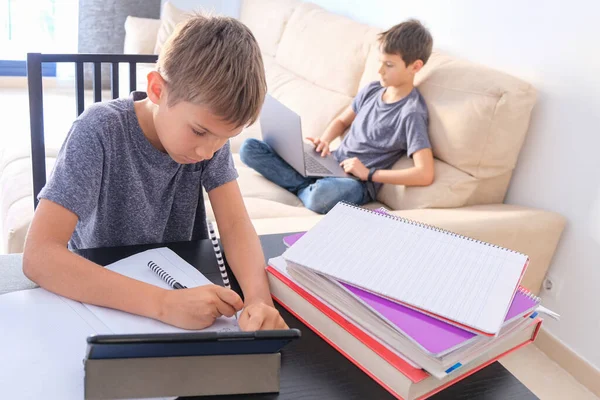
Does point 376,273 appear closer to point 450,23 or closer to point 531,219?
point 531,219

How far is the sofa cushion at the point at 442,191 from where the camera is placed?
6.46ft

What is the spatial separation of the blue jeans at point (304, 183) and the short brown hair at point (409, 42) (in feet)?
1.56

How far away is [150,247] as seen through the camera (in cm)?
93

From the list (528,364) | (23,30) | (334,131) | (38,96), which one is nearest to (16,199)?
(38,96)

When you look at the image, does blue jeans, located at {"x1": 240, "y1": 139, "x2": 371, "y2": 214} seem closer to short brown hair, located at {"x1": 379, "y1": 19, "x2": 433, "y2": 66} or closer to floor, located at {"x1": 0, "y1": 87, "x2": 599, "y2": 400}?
short brown hair, located at {"x1": 379, "y1": 19, "x2": 433, "y2": 66}

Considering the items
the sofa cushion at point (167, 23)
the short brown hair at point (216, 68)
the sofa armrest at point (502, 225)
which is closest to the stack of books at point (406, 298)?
the short brown hair at point (216, 68)

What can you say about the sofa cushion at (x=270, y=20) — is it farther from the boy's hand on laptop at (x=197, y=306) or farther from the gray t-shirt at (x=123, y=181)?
the boy's hand on laptop at (x=197, y=306)

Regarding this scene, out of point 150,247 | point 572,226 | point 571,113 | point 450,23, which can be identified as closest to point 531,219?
point 572,226

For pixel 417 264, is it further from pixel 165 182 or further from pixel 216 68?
pixel 165 182

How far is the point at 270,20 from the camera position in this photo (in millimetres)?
3334

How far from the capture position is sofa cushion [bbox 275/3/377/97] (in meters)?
2.64

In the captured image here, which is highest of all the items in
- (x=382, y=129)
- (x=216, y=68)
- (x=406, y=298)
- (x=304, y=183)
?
(x=216, y=68)

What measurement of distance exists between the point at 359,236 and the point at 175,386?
34cm

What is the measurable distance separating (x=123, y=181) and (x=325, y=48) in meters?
1.95
